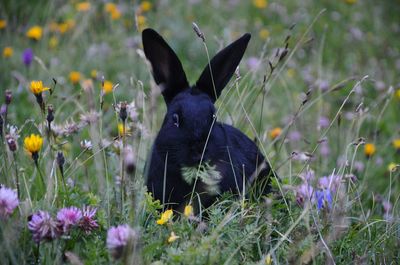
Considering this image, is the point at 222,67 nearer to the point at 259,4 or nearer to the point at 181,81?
the point at 181,81

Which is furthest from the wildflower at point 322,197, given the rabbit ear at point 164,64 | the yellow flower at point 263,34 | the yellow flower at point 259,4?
Result: the yellow flower at point 259,4

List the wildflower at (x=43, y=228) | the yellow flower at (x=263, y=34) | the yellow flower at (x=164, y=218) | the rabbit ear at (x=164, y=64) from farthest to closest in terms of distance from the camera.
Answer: the yellow flower at (x=263, y=34)
the rabbit ear at (x=164, y=64)
the yellow flower at (x=164, y=218)
the wildflower at (x=43, y=228)

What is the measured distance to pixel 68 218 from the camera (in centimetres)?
255

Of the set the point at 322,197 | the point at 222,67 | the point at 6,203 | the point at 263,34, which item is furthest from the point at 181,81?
the point at 263,34

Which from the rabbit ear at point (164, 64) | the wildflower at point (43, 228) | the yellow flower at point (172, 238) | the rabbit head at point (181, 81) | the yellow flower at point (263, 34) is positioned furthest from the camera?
the yellow flower at point (263, 34)

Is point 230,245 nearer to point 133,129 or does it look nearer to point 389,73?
point 133,129

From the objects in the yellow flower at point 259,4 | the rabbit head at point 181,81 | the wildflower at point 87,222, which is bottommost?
the yellow flower at point 259,4

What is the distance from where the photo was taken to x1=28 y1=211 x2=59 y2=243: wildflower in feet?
8.07

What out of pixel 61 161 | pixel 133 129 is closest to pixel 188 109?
pixel 133 129

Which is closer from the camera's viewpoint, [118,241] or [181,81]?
[118,241]

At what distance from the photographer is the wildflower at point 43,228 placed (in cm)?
246

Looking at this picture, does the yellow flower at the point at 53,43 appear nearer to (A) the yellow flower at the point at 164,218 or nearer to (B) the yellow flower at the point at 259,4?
(B) the yellow flower at the point at 259,4

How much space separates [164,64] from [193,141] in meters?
0.62

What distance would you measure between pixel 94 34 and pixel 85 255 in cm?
394
